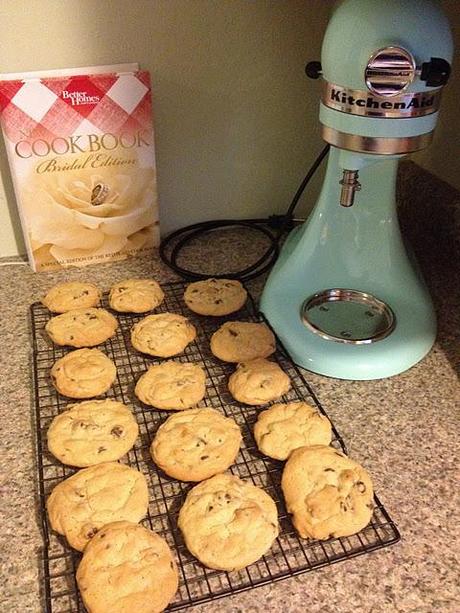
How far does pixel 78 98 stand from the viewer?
0.86m

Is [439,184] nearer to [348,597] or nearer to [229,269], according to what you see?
[229,269]

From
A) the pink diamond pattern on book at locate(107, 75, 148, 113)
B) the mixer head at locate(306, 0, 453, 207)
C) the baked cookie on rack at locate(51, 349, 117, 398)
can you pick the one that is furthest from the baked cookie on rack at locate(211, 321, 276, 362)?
the pink diamond pattern on book at locate(107, 75, 148, 113)

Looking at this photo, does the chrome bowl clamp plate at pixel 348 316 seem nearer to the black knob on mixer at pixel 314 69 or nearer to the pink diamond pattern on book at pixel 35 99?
the black knob on mixer at pixel 314 69

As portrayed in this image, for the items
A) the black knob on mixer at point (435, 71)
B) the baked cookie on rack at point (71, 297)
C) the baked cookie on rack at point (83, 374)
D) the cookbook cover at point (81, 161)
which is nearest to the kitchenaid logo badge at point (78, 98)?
the cookbook cover at point (81, 161)

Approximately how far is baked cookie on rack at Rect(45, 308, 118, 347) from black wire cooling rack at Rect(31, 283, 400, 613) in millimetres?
22

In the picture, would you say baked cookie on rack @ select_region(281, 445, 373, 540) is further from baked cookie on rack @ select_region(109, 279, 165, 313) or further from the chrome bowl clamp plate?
baked cookie on rack @ select_region(109, 279, 165, 313)

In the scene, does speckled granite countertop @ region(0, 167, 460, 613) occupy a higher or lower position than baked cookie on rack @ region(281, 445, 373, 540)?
lower

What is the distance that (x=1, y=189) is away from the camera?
A: 94 cm

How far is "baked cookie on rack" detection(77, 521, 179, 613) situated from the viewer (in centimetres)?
50

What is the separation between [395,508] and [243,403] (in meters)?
0.21

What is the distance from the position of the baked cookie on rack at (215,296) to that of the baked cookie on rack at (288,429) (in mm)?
205

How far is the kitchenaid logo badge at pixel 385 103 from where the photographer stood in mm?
628

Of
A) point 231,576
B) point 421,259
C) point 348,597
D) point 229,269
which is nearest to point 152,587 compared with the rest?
point 231,576

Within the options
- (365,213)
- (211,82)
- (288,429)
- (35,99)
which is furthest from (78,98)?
(288,429)
